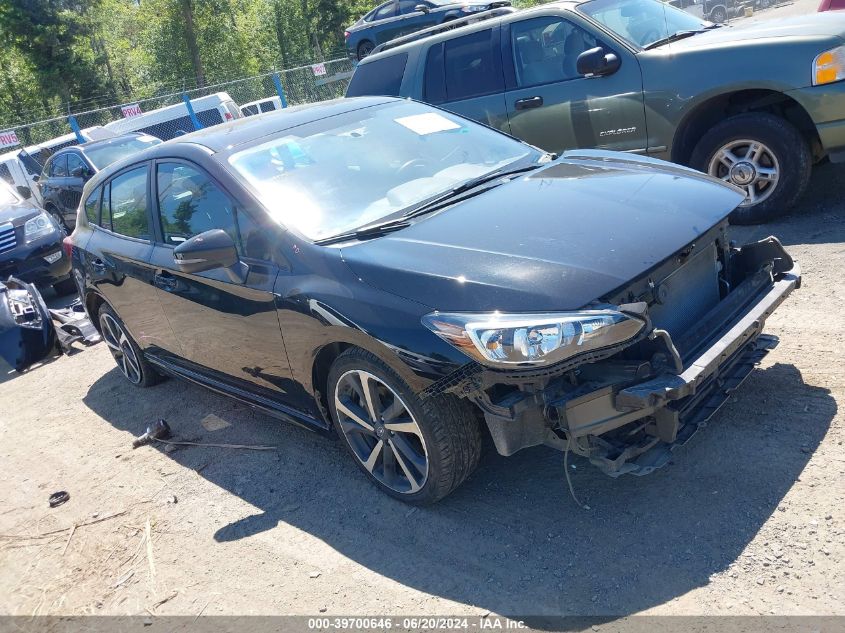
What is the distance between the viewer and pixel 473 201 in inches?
151

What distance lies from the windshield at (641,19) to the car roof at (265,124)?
2.76m

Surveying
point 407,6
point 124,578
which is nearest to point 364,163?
point 124,578

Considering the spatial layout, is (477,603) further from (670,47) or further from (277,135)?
(670,47)

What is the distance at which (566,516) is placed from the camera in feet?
11.0

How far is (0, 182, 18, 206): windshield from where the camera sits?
32.4ft

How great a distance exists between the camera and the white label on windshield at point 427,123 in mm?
4609

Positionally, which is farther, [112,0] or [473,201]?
[112,0]

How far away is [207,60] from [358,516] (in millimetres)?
41152

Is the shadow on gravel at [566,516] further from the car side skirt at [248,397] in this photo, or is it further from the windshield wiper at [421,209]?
the windshield wiper at [421,209]

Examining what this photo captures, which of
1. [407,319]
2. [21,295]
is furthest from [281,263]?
[21,295]

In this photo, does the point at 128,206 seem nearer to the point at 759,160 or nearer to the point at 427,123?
the point at 427,123

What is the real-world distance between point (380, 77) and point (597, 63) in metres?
2.55

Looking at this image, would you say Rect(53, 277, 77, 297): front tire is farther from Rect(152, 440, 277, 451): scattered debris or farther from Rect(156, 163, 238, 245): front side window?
Rect(156, 163, 238, 245): front side window

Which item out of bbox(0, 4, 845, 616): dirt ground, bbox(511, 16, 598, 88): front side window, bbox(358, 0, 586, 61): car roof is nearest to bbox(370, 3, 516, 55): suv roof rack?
bbox(358, 0, 586, 61): car roof
